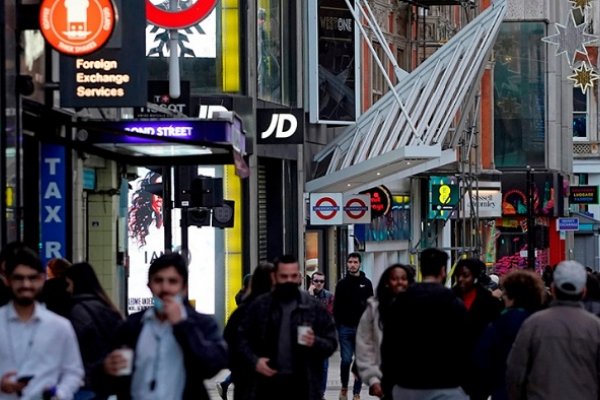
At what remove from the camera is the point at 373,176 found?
38625mm

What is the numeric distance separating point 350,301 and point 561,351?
40.6 ft

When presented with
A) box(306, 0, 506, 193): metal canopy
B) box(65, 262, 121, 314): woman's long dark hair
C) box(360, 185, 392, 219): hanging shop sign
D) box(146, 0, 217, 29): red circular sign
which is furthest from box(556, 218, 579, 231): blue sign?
box(65, 262, 121, 314): woman's long dark hair

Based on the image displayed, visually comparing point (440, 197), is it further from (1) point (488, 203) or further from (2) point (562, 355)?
(2) point (562, 355)

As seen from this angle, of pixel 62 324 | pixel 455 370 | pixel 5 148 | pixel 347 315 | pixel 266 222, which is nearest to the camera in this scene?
pixel 62 324

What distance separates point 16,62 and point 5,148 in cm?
111

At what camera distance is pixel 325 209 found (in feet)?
122

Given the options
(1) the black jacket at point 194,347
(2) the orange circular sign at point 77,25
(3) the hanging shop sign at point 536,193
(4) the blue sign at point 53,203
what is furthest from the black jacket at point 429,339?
(3) the hanging shop sign at point 536,193

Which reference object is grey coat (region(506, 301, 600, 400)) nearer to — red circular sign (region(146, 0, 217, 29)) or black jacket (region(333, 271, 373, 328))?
black jacket (region(333, 271, 373, 328))

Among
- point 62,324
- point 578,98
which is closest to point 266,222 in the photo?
point 62,324

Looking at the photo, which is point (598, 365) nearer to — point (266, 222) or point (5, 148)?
point (5, 148)

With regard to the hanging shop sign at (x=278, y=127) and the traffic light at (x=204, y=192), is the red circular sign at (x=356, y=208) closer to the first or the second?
the hanging shop sign at (x=278, y=127)

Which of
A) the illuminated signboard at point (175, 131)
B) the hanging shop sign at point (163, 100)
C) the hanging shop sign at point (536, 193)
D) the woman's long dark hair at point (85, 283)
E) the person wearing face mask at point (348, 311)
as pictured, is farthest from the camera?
the hanging shop sign at point (536, 193)

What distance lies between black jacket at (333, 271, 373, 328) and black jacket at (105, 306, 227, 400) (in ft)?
46.4

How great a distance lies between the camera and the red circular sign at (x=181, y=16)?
1039 inches
